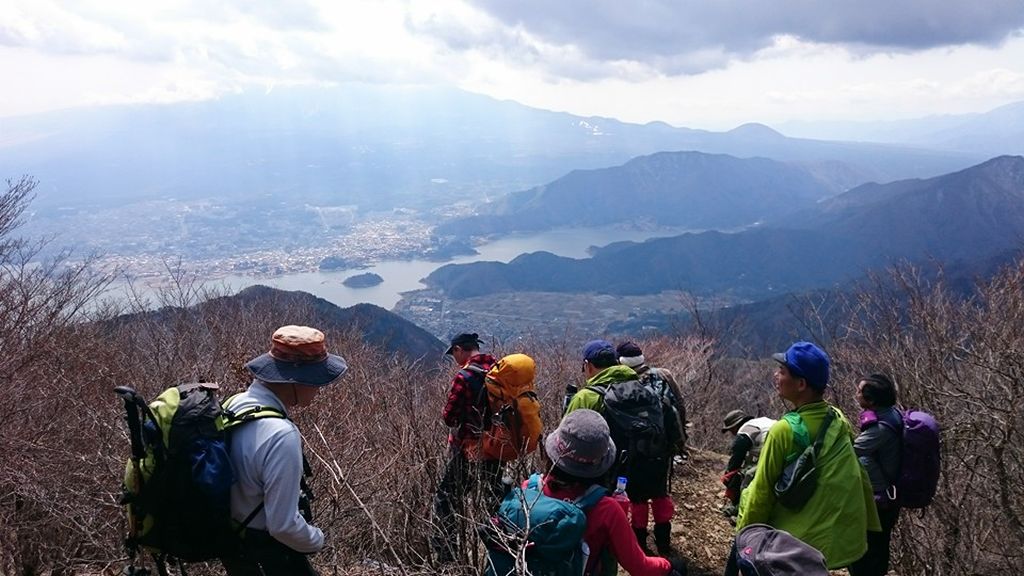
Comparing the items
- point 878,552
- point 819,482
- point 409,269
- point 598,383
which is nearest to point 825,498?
point 819,482

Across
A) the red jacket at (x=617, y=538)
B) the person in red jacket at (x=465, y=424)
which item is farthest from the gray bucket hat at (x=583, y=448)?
the person in red jacket at (x=465, y=424)

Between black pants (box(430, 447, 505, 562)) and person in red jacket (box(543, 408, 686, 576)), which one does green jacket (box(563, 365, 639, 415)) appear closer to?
black pants (box(430, 447, 505, 562))

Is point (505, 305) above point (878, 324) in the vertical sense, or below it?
below

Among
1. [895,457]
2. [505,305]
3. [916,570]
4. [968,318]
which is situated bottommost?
[505,305]

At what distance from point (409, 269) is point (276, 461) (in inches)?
4603

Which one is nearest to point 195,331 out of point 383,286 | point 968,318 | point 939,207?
point 968,318

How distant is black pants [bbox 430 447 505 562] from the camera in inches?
127

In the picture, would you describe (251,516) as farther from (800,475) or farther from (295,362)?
(800,475)

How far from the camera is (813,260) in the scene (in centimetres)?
13662

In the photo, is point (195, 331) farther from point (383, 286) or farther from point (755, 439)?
point (383, 286)

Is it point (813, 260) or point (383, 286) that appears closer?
point (383, 286)

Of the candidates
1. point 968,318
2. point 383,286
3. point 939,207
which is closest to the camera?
point 968,318

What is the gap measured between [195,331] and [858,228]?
163328mm

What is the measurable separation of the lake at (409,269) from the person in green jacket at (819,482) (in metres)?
23.4
